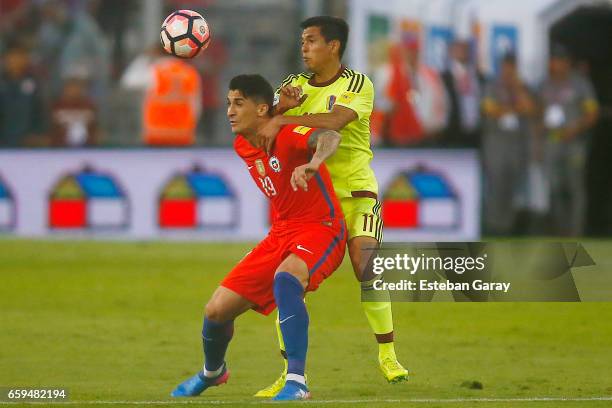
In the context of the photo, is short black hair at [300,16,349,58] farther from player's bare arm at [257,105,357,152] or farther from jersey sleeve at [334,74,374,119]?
player's bare arm at [257,105,357,152]

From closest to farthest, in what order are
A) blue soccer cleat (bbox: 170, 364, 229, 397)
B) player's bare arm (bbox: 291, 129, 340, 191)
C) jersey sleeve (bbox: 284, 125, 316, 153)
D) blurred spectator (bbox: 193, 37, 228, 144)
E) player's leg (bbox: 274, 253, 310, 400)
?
player's bare arm (bbox: 291, 129, 340, 191)
player's leg (bbox: 274, 253, 310, 400)
jersey sleeve (bbox: 284, 125, 316, 153)
blue soccer cleat (bbox: 170, 364, 229, 397)
blurred spectator (bbox: 193, 37, 228, 144)

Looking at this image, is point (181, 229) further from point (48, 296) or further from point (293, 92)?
point (293, 92)

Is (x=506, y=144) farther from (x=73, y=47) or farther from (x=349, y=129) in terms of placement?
(x=349, y=129)

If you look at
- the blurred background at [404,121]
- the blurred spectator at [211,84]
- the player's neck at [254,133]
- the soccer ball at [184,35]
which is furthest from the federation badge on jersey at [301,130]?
the blurred spectator at [211,84]

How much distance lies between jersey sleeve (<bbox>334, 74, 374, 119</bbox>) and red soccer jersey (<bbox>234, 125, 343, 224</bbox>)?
21.5 inches

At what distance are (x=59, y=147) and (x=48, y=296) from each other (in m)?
4.96

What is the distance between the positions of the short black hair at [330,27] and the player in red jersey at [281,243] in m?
0.74

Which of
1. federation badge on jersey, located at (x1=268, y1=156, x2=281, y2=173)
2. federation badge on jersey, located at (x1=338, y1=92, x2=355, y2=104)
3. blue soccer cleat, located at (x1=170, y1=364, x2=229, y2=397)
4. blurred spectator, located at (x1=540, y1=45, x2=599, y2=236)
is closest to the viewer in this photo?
federation badge on jersey, located at (x1=268, y1=156, x2=281, y2=173)

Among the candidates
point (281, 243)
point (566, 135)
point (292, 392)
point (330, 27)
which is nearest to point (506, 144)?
point (566, 135)

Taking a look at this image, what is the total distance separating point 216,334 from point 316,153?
44.2 inches

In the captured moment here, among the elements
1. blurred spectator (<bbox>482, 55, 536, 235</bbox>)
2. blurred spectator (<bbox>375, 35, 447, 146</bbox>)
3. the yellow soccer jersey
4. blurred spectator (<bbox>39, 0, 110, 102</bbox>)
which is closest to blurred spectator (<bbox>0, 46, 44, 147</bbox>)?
blurred spectator (<bbox>39, 0, 110, 102</bbox>)

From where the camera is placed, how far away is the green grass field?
26.9ft

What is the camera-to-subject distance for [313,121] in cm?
812

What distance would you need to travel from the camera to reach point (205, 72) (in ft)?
67.2
